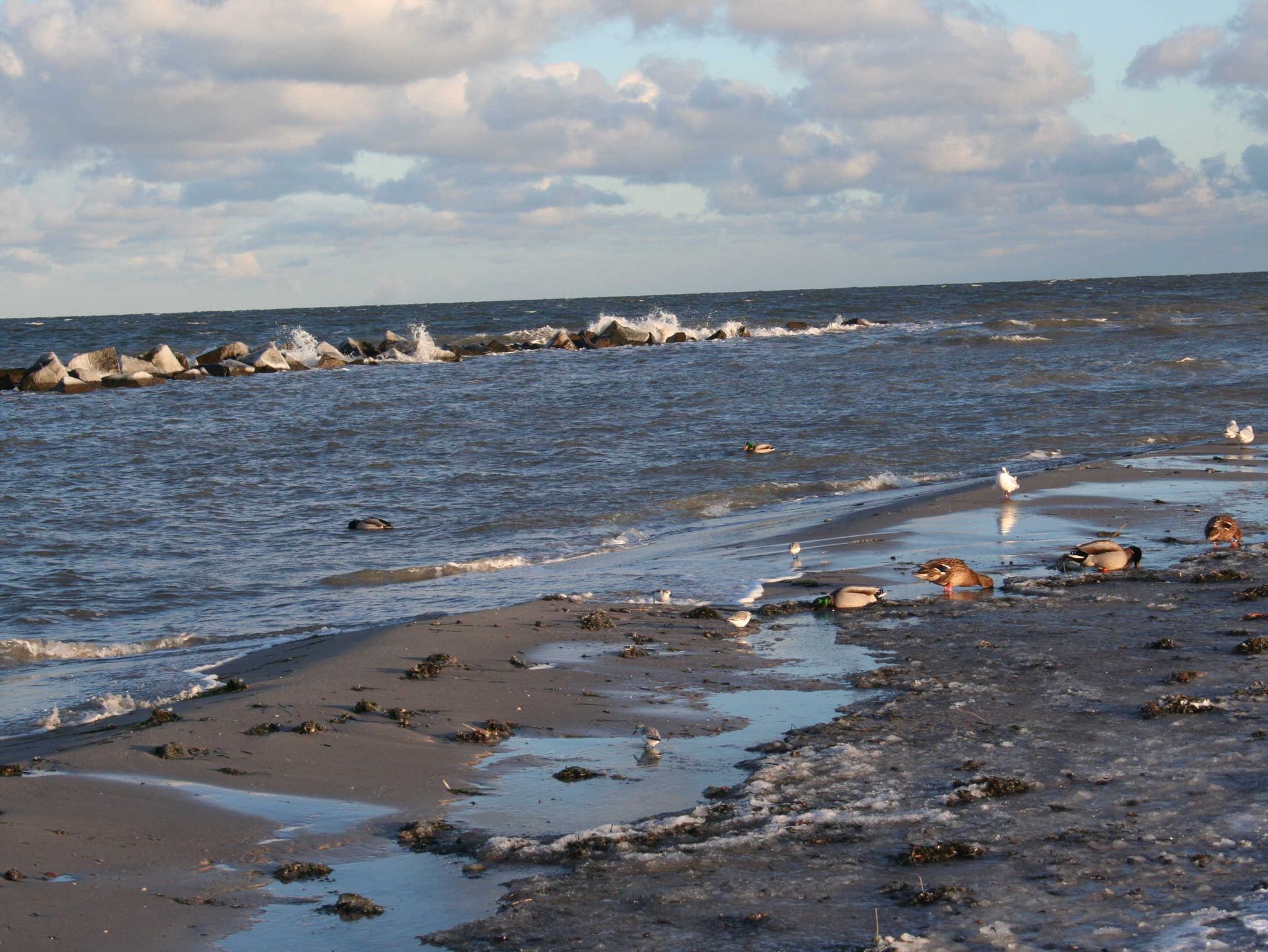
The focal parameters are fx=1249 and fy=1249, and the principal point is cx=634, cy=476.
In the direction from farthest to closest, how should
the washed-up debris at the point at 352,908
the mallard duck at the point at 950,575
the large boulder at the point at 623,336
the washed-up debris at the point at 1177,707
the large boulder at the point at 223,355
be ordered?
the large boulder at the point at 623,336
the large boulder at the point at 223,355
the mallard duck at the point at 950,575
the washed-up debris at the point at 1177,707
the washed-up debris at the point at 352,908

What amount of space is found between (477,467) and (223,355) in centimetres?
2293

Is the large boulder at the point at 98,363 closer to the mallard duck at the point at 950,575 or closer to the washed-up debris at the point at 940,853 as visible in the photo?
the mallard duck at the point at 950,575

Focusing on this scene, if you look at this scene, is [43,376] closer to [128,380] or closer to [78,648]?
[128,380]

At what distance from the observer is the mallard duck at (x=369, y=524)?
47.3ft

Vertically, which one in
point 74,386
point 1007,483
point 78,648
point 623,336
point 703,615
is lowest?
point 78,648

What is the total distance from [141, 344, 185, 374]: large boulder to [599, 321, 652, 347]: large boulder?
1604 cm

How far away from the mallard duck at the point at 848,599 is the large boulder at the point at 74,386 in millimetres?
28493

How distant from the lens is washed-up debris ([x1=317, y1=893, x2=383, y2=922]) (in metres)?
4.41

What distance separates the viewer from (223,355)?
3900 centimetres

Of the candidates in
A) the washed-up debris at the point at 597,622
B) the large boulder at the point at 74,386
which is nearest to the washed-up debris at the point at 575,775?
the washed-up debris at the point at 597,622

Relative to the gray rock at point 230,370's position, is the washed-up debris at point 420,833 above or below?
below

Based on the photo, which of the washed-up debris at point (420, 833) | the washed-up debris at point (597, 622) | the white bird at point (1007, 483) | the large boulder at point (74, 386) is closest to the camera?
the washed-up debris at point (420, 833)

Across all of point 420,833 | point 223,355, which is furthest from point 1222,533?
point 223,355

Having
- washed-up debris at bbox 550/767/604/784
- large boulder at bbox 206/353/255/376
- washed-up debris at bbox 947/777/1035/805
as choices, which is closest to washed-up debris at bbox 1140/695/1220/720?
washed-up debris at bbox 947/777/1035/805
